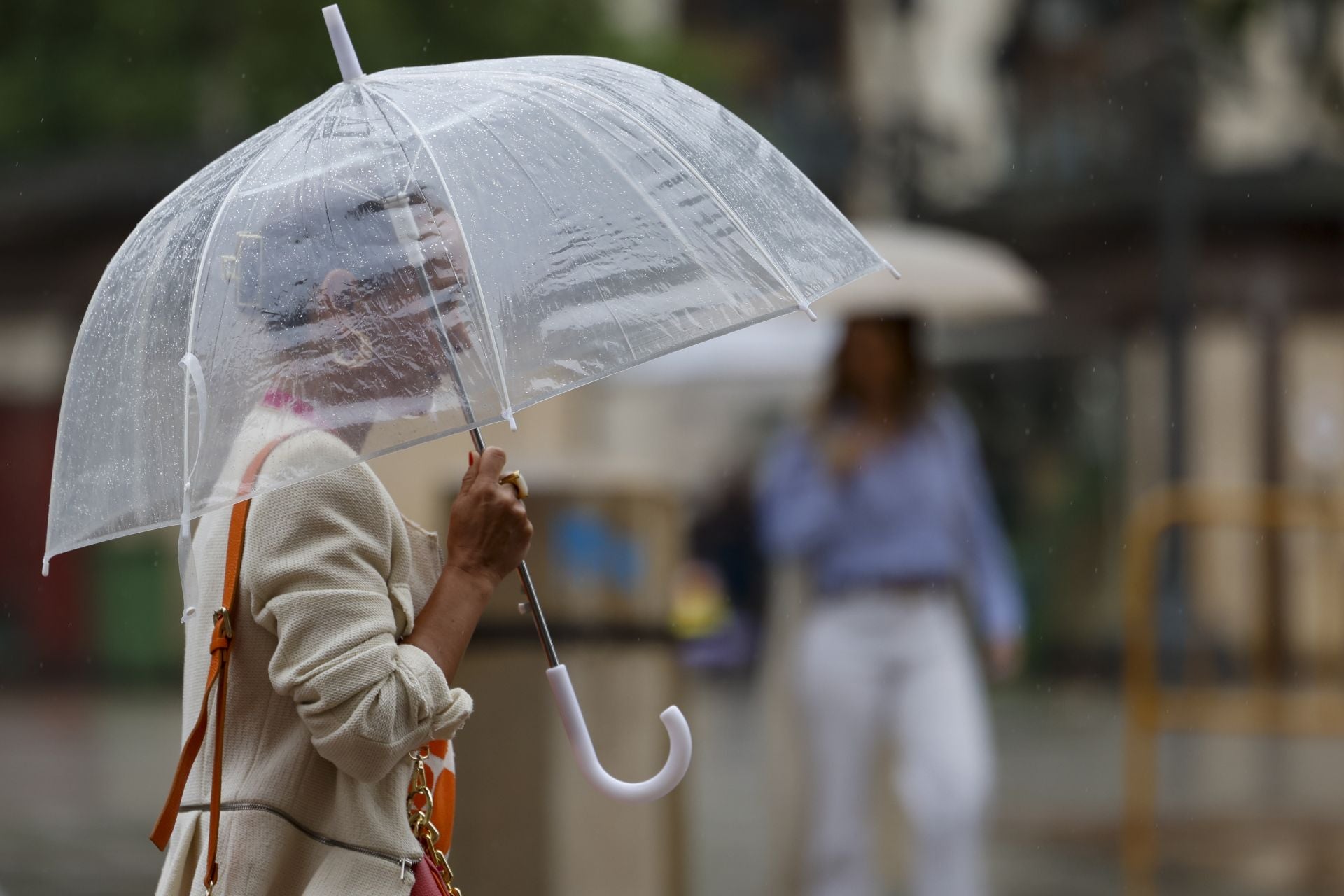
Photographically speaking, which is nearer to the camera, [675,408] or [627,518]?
[627,518]

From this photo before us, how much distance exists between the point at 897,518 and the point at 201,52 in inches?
470

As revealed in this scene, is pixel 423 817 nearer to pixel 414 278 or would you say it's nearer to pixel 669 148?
pixel 414 278

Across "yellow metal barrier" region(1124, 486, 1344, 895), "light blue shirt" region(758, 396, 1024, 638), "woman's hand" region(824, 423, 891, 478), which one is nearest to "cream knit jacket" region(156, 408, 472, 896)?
"light blue shirt" region(758, 396, 1024, 638)

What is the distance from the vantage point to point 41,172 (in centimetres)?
1598

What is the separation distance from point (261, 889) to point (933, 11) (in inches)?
931

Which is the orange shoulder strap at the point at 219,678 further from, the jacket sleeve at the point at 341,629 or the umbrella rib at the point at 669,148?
the umbrella rib at the point at 669,148

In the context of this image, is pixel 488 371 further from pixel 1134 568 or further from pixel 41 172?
pixel 41 172

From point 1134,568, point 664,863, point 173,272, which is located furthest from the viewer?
point 1134,568

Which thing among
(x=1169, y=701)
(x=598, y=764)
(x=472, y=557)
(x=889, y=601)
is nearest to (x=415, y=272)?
(x=472, y=557)

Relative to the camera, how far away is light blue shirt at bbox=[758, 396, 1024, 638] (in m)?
5.45

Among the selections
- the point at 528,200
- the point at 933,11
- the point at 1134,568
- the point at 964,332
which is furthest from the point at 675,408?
the point at 528,200

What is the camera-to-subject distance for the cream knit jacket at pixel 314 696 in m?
2.39

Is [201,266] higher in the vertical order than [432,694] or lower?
higher

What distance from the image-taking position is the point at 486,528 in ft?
8.41
